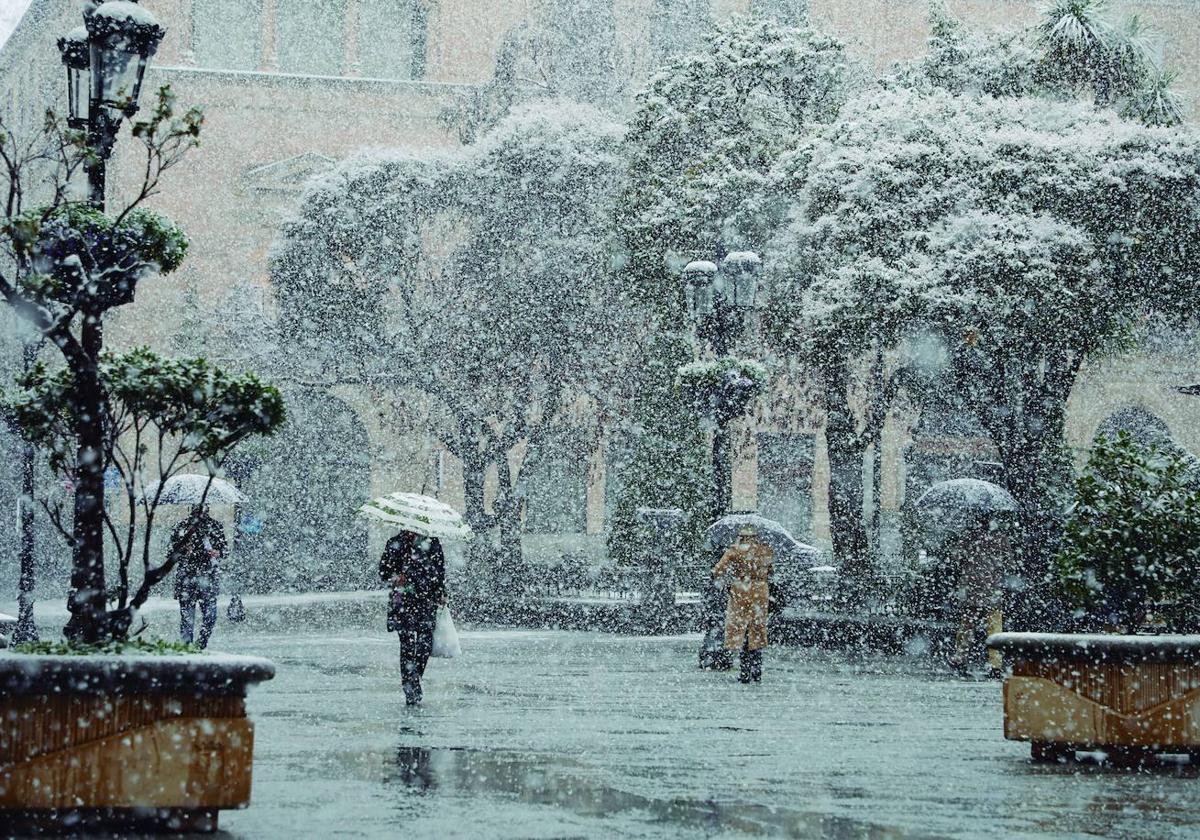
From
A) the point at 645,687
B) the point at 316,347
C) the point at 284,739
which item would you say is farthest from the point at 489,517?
the point at 284,739

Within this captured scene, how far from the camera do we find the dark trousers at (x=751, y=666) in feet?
53.3

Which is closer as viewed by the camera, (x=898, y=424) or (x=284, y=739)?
(x=284, y=739)

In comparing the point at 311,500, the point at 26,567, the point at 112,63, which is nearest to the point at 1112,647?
the point at 112,63

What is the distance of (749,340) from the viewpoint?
31.2 m

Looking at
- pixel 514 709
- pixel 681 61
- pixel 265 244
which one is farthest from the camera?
pixel 265 244

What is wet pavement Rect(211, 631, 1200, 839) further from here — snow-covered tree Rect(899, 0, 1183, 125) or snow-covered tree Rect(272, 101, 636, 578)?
snow-covered tree Rect(272, 101, 636, 578)

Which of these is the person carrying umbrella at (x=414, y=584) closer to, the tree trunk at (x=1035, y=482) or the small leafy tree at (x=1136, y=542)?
the small leafy tree at (x=1136, y=542)

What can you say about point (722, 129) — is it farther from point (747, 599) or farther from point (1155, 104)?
point (747, 599)

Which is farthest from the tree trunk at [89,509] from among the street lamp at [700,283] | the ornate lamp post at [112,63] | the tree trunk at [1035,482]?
the tree trunk at [1035,482]

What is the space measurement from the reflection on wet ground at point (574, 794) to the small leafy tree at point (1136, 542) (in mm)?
3844

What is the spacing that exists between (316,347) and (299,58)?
31.1 feet

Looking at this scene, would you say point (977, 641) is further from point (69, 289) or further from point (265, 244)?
point (265, 244)

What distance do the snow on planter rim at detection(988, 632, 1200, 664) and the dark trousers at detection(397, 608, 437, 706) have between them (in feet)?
17.0

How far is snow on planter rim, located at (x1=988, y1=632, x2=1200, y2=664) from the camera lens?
10047 mm
